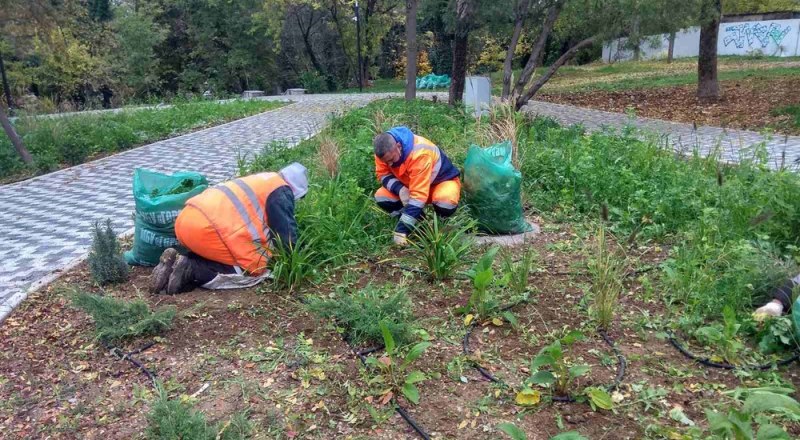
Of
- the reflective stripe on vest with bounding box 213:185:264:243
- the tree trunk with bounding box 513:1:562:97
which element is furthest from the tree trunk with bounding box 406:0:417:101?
the reflective stripe on vest with bounding box 213:185:264:243

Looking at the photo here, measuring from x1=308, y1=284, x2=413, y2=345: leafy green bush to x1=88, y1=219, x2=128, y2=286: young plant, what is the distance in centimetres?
161

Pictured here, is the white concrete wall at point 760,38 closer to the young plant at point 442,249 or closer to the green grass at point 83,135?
the green grass at point 83,135

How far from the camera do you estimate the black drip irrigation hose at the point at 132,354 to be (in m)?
3.38

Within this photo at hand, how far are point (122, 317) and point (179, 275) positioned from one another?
589 millimetres

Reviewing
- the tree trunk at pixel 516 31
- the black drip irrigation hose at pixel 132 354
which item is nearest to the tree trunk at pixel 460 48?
the tree trunk at pixel 516 31

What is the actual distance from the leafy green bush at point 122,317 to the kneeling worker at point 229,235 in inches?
20.8

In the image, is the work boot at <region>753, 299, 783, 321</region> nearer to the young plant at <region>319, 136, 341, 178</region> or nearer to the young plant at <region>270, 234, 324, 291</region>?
the young plant at <region>270, 234, 324, 291</region>

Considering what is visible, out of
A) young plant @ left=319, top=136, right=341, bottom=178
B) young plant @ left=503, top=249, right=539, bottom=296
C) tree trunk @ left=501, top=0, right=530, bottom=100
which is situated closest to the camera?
young plant @ left=503, top=249, right=539, bottom=296

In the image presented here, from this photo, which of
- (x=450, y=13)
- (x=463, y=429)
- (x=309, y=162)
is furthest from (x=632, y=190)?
(x=450, y=13)

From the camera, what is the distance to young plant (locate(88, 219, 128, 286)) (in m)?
4.45

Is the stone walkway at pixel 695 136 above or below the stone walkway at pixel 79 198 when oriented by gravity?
above

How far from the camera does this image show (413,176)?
495cm

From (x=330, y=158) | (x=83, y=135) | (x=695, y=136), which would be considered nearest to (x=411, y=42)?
(x=695, y=136)

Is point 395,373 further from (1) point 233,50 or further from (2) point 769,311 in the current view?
(1) point 233,50
